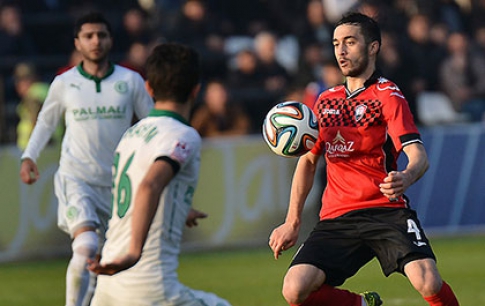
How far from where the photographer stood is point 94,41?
895 centimetres

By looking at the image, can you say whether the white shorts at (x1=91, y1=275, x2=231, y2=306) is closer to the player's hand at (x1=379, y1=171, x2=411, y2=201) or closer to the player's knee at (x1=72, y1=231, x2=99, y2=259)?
the player's hand at (x1=379, y1=171, x2=411, y2=201)

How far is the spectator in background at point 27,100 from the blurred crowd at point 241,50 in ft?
0.12

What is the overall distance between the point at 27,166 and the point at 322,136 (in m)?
2.62

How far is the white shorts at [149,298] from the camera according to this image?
5488 millimetres

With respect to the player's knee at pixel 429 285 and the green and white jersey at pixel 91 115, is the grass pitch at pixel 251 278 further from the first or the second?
the player's knee at pixel 429 285

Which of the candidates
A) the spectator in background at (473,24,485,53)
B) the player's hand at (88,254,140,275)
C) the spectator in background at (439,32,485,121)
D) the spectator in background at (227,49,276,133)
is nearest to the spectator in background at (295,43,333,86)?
the spectator in background at (227,49,276,133)

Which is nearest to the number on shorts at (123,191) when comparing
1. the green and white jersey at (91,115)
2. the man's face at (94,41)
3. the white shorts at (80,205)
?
the white shorts at (80,205)

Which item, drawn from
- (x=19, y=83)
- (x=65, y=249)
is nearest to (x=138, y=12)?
(x=19, y=83)

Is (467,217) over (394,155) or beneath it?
beneath

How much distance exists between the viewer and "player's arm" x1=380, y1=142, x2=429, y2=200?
6340 millimetres

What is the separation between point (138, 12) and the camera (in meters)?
18.1

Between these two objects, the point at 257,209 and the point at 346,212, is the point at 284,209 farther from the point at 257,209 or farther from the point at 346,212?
the point at 346,212

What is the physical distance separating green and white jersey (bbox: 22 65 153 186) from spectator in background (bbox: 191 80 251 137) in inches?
266

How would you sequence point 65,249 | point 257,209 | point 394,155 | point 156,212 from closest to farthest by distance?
point 156,212 → point 394,155 → point 65,249 → point 257,209
